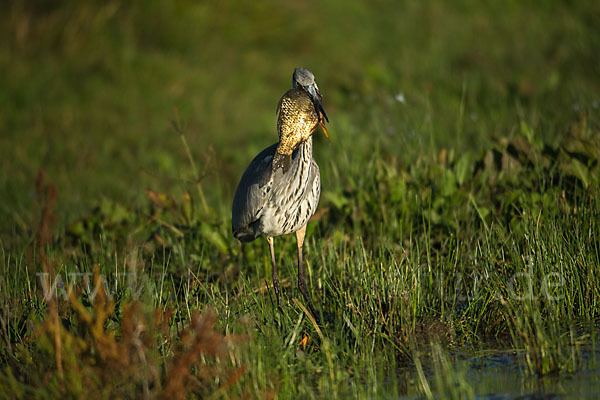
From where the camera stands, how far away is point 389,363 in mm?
3498

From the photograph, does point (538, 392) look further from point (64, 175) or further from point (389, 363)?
point (64, 175)

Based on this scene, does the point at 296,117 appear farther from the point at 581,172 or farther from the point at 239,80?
the point at 239,80

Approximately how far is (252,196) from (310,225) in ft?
3.25

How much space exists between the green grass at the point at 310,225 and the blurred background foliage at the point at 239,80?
39mm

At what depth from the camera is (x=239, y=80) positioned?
1038 cm

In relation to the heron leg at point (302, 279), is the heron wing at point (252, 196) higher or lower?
higher

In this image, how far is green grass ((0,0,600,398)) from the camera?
3.23 metres

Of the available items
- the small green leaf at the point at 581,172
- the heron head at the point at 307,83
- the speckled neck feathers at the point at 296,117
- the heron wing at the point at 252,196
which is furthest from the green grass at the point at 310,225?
the heron head at the point at 307,83

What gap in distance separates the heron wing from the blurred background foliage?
1.25 meters

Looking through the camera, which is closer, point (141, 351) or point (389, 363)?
point (141, 351)

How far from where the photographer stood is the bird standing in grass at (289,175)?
3816 millimetres

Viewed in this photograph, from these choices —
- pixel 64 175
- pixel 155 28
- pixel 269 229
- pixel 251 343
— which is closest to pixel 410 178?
pixel 269 229

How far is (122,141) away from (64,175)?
3.89ft

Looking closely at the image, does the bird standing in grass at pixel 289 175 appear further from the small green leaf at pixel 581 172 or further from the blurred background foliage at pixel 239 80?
the small green leaf at pixel 581 172
